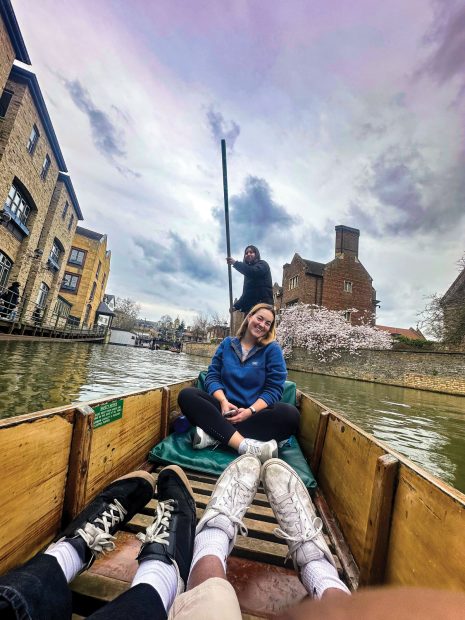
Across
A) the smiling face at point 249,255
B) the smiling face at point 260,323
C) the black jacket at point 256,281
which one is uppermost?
the smiling face at point 249,255

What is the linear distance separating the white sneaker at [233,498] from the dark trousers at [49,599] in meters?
0.41

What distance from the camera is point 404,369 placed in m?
15.9

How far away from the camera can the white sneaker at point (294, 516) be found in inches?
46.1

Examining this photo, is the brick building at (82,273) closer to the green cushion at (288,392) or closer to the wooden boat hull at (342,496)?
the green cushion at (288,392)

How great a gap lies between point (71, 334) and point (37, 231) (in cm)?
828

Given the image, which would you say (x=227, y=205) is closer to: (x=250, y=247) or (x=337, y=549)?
(x=250, y=247)

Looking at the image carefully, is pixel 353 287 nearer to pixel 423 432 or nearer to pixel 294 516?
pixel 423 432

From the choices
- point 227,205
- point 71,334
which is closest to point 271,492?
point 227,205

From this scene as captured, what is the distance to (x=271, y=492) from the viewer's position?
1422mm

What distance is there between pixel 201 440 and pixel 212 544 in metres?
1.16

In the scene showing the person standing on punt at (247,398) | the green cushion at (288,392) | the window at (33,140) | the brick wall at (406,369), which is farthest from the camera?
the brick wall at (406,369)

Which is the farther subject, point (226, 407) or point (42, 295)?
point (42, 295)

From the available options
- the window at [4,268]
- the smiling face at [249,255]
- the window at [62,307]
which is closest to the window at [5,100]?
the window at [4,268]

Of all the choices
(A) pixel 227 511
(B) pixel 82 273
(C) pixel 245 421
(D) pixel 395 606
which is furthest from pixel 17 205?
(D) pixel 395 606
